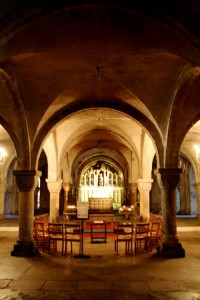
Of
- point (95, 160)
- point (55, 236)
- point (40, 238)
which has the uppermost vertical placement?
point (95, 160)

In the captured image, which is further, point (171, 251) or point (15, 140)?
point (15, 140)

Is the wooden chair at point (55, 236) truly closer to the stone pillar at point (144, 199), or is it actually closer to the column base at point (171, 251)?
the column base at point (171, 251)

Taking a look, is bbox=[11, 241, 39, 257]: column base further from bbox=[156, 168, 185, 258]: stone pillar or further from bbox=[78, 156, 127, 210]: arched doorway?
bbox=[78, 156, 127, 210]: arched doorway

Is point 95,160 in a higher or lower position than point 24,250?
higher

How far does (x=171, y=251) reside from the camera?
303 inches

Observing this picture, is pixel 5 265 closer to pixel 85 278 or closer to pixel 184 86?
pixel 85 278

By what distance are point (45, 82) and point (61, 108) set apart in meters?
1.31

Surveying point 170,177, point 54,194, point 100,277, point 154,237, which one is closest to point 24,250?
point 100,277

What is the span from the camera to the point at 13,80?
711 centimetres

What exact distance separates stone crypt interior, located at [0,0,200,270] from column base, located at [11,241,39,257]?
0.03 metres

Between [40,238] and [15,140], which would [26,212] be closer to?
[40,238]

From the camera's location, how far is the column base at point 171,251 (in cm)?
763

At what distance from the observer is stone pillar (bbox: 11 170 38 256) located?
7840 mm

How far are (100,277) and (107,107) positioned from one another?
4898mm
